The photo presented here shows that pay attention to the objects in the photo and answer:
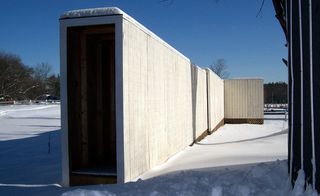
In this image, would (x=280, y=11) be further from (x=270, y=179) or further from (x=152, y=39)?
(x=270, y=179)

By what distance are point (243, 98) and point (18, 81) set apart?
60990 mm

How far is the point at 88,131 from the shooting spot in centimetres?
883

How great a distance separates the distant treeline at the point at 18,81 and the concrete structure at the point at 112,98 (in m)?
71.7

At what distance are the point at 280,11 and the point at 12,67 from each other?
7718 centimetres

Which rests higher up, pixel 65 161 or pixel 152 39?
pixel 152 39

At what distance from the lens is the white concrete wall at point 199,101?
1566cm

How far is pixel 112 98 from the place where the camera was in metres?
9.83

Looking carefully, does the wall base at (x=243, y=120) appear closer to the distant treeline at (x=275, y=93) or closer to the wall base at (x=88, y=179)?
the distant treeline at (x=275, y=93)

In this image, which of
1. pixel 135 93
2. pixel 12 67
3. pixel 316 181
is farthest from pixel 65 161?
pixel 12 67

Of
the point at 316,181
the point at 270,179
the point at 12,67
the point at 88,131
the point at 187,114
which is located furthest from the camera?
the point at 12,67

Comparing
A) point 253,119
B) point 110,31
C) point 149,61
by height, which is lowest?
point 253,119

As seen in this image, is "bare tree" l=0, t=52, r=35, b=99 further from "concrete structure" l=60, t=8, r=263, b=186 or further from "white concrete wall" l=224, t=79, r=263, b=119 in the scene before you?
"concrete structure" l=60, t=8, r=263, b=186

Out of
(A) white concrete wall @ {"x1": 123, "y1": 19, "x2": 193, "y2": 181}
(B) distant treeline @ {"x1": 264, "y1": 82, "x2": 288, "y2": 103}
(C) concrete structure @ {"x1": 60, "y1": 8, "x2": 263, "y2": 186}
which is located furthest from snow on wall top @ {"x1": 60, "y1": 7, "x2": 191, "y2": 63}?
(B) distant treeline @ {"x1": 264, "y1": 82, "x2": 288, "y2": 103}

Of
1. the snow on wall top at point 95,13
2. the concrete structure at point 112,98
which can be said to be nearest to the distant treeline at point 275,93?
the concrete structure at point 112,98
